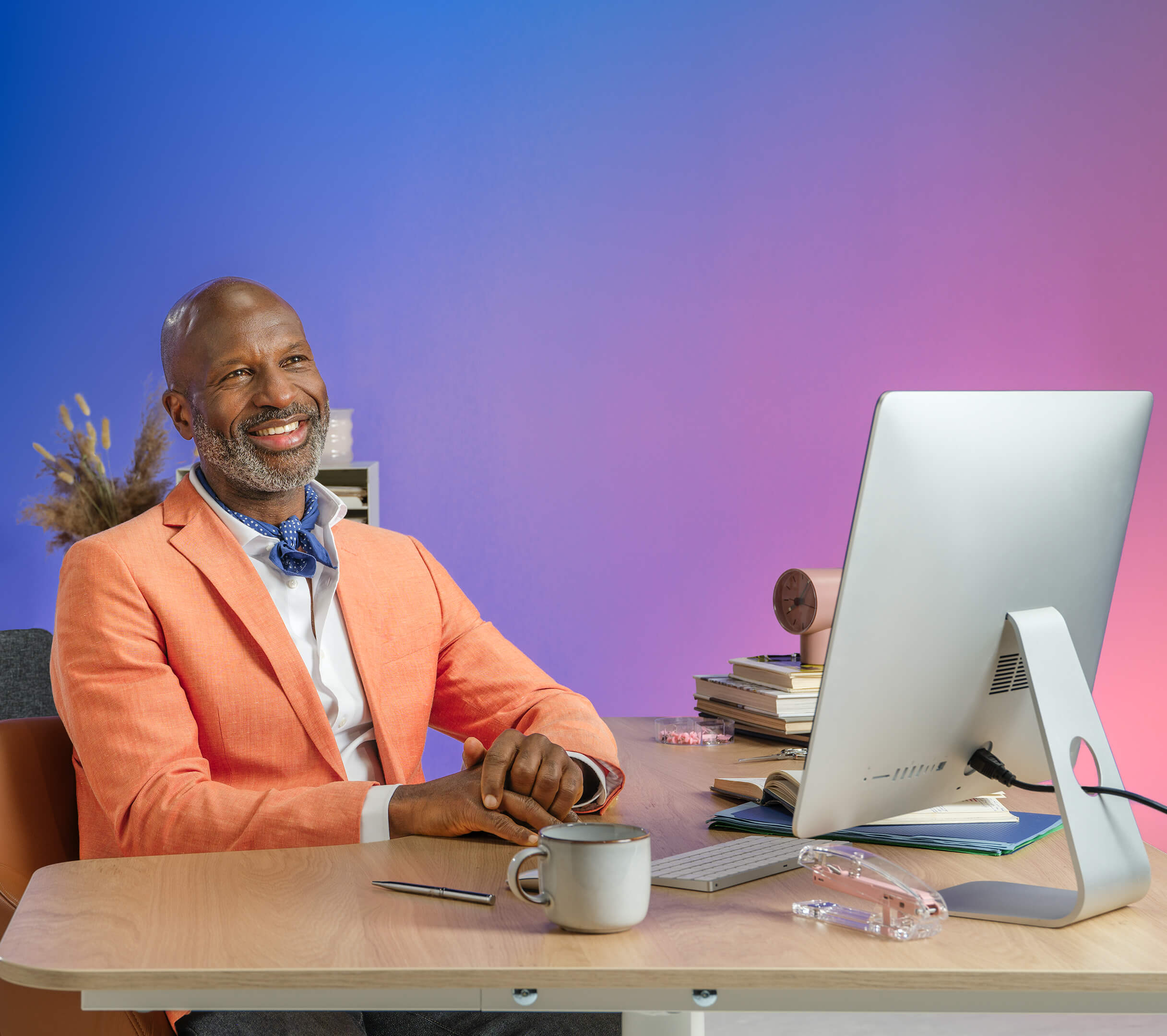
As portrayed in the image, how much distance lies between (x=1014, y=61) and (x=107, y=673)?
370 centimetres

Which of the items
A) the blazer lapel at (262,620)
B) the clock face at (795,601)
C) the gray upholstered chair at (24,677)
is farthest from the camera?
the gray upholstered chair at (24,677)

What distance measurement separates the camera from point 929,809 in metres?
1.33

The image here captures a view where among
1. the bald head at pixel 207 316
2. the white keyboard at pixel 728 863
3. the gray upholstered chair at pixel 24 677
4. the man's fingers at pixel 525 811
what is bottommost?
the gray upholstered chair at pixel 24 677

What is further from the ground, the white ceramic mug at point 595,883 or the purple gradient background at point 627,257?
the purple gradient background at point 627,257

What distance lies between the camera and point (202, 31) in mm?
3875

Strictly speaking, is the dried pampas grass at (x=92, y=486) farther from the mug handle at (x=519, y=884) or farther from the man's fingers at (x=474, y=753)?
the mug handle at (x=519, y=884)

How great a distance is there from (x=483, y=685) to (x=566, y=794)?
19.8 inches

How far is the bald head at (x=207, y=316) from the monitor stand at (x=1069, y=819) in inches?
47.6

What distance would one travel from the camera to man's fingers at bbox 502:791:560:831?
1.29 meters

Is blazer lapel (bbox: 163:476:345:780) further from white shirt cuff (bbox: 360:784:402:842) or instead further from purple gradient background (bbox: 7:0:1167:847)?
purple gradient background (bbox: 7:0:1167:847)

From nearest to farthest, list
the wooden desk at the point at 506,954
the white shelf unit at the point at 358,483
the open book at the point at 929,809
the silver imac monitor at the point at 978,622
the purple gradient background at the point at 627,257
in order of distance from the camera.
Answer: the wooden desk at the point at 506,954 < the silver imac monitor at the point at 978,622 < the open book at the point at 929,809 < the white shelf unit at the point at 358,483 < the purple gradient background at the point at 627,257

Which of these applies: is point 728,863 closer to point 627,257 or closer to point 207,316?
point 207,316

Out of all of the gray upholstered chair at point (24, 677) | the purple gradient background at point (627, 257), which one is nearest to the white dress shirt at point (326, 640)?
the gray upholstered chair at point (24, 677)

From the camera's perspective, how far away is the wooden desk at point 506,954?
2.88 feet
